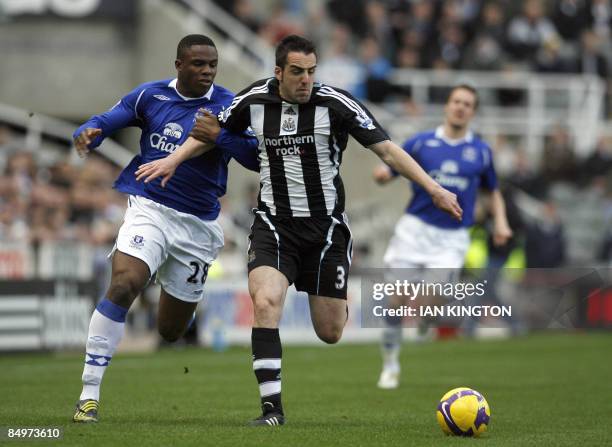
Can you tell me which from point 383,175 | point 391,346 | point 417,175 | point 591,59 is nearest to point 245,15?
point 591,59

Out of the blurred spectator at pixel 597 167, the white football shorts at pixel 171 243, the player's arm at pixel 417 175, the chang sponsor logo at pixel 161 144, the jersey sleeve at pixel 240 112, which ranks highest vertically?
the blurred spectator at pixel 597 167

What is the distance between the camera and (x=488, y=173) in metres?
14.0

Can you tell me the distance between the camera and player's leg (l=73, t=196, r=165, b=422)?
934cm

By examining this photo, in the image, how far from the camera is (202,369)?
1606cm

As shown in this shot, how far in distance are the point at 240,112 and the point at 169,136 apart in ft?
2.64

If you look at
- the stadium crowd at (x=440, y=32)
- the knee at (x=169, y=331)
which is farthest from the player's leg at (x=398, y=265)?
the stadium crowd at (x=440, y=32)

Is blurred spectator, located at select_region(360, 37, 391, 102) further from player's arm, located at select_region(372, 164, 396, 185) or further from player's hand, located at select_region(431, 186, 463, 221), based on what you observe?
player's hand, located at select_region(431, 186, 463, 221)

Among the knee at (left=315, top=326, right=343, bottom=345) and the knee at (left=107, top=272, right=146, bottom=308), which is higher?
the knee at (left=107, top=272, right=146, bottom=308)

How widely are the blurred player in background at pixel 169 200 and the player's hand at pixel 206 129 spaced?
5 centimetres

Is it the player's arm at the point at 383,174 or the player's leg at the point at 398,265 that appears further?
the player's leg at the point at 398,265

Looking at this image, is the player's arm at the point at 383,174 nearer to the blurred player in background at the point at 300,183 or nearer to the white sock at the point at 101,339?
the blurred player in background at the point at 300,183

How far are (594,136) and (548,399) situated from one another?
15.8m

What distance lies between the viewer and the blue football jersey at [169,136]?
10.0m

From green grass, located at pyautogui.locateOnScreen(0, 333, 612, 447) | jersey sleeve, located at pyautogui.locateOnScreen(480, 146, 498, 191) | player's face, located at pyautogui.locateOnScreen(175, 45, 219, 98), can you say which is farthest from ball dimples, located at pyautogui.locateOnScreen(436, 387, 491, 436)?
jersey sleeve, located at pyautogui.locateOnScreen(480, 146, 498, 191)
